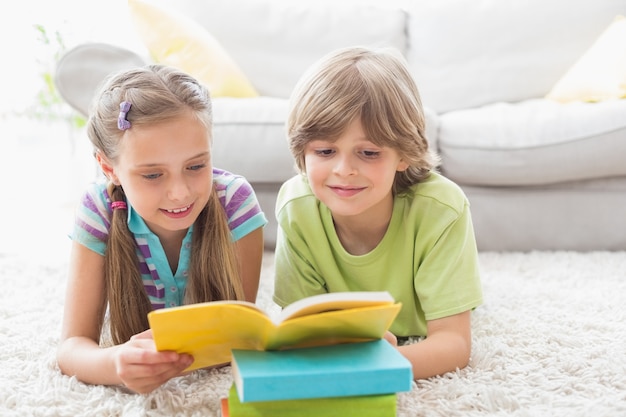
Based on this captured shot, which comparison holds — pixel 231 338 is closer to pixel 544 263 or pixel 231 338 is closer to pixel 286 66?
pixel 544 263

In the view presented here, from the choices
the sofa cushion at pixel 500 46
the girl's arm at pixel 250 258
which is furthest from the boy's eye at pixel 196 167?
the sofa cushion at pixel 500 46

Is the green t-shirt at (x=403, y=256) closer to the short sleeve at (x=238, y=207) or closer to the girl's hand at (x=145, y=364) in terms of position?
the short sleeve at (x=238, y=207)

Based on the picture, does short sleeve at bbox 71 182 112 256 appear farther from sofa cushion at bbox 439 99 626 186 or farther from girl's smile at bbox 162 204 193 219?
sofa cushion at bbox 439 99 626 186

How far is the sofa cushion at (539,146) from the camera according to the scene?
1989mm

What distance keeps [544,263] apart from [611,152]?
1.21 feet

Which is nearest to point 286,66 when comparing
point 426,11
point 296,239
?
point 426,11

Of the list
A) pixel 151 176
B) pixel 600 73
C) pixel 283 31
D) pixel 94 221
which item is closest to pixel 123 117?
pixel 151 176

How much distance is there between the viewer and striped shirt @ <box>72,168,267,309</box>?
1292 millimetres

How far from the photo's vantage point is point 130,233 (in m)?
1.31

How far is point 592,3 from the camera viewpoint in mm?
2615

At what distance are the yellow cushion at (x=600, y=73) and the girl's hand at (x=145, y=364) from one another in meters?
1.77

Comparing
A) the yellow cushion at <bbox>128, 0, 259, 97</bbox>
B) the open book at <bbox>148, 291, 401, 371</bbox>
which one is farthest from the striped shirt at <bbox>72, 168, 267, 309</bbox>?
the yellow cushion at <bbox>128, 0, 259, 97</bbox>

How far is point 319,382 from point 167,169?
1.64ft

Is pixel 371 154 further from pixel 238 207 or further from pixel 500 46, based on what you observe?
pixel 500 46
